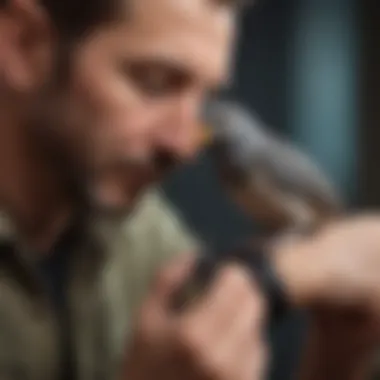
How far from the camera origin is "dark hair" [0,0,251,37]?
83 cm

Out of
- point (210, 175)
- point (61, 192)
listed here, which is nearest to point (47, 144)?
point (61, 192)

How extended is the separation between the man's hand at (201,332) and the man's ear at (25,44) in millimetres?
236

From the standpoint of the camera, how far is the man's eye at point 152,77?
0.86 metres

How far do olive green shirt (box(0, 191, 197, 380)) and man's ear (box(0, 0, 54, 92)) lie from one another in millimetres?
144

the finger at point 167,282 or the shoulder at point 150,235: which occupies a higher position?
the shoulder at point 150,235

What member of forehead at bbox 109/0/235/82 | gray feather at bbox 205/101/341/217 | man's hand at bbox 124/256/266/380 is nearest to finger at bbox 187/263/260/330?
man's hand at bbox 124/256/266/380

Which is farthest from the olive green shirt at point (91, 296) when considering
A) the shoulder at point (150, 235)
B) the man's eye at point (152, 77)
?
the man's eye at point (152, 77)

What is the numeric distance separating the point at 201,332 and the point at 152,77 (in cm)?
26

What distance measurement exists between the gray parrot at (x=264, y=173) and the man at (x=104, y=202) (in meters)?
0.04

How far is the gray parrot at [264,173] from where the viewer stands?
88 centimetres

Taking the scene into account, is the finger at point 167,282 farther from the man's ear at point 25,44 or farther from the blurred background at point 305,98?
the man's ear at point 25,44

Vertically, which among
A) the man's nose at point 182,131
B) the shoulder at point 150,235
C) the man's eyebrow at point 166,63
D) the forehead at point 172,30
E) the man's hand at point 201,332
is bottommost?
the man's hand at point 201,332

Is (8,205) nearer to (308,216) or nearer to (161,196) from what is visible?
(161,196)

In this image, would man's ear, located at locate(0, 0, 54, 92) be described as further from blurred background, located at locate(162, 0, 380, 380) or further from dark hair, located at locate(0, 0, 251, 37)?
blurred background, located at locate(162, 0, 380, 380)
